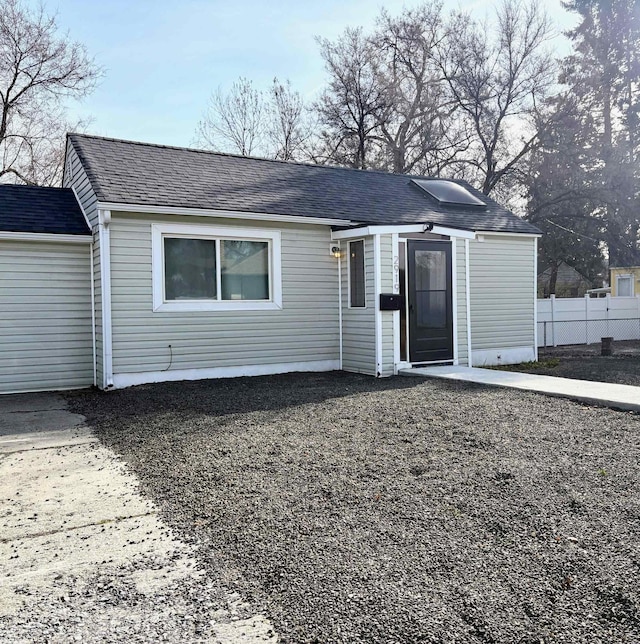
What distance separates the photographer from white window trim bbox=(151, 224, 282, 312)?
8266 millimetres

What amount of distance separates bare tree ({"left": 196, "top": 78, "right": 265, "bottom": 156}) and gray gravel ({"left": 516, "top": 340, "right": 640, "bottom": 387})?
1509 centimetres

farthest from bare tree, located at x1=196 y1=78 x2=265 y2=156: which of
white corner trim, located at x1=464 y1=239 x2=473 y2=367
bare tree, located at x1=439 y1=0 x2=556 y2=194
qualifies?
white corner trim, located at x1=464 y1=239 x2=473 y2=367

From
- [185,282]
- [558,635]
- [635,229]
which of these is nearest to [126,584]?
[558,635]

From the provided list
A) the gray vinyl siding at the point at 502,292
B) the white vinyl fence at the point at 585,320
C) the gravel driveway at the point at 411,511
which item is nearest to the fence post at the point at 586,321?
the white vinyl fence at the point at 585,320

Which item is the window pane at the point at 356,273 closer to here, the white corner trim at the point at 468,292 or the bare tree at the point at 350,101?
the white corner trim at the point at 468,292

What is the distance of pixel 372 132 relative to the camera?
2341 centimetres

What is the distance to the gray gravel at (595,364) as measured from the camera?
8578 millimetres

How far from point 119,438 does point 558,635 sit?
4.22 m

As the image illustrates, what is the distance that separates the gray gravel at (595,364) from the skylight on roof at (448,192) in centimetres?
368

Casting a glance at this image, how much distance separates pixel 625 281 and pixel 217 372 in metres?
17.6

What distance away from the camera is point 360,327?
934cm

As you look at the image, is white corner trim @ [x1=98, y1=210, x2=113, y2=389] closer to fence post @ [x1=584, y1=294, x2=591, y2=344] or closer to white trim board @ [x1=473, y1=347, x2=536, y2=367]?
white trim board @ [x1=473, y1=347, x2=536, y2=367]

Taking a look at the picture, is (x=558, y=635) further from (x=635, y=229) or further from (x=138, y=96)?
→ (x=635, y=229)

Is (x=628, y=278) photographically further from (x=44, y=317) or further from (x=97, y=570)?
(x=97, y=570)
